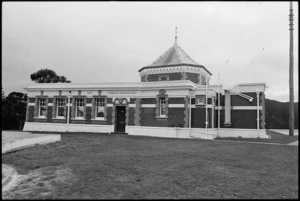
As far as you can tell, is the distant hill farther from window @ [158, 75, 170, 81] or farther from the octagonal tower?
window @ [158, 75, 170, 81]

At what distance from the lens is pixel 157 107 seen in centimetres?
2247

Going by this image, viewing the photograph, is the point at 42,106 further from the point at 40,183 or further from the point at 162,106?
the point at 40,183

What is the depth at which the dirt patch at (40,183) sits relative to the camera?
556 centimetres

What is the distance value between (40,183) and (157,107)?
1635cm

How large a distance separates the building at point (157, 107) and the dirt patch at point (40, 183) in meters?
14.7

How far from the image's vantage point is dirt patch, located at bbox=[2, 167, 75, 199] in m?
5.56

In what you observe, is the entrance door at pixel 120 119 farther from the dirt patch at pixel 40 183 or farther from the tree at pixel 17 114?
the dirt patch at pixel 40 183

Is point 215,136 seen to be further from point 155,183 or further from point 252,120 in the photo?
point 155,183

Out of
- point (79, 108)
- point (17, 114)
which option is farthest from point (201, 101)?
point (17, 114)

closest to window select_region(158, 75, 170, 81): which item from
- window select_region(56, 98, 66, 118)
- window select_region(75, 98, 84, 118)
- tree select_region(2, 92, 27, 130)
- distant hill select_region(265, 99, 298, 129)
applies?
window select_region(75, 98, 84, 118)

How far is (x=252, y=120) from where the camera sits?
21.9 metres

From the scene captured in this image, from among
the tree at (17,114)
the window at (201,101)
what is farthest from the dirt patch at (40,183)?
the tree at (17,114)

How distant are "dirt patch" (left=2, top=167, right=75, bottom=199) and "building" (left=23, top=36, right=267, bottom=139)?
48.4 feet

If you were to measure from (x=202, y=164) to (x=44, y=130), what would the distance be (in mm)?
21104
